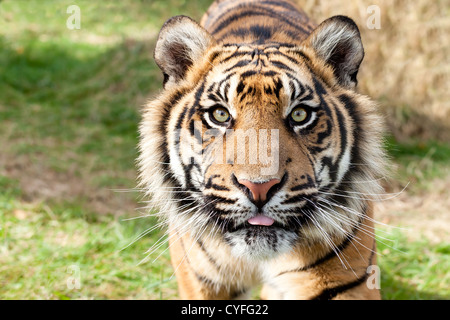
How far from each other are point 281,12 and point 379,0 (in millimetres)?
2320

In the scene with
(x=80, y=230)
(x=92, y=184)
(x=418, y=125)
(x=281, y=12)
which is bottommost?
(x=80, y=230)

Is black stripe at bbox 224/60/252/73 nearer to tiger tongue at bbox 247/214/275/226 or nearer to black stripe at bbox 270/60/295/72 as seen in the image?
black stripe at bbox 270/60/295/72

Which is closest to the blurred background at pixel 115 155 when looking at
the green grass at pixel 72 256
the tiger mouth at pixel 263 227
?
the green grass at pixel 72 256

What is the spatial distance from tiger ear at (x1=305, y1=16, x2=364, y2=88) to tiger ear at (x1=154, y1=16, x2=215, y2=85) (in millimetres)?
470

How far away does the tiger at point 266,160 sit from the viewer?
1.95 metres

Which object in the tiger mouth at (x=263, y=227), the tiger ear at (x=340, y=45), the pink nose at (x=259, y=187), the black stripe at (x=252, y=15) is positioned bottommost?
the tiger mouth at (x=263, y=227)

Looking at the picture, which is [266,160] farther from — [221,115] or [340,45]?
[340,45]

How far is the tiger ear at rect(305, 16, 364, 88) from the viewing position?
223 cm

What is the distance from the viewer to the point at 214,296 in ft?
8.39

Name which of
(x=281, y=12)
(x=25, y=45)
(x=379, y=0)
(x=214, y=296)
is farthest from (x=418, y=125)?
(x=25, y=45)

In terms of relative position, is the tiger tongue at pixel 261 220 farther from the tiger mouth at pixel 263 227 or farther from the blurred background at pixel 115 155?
the blurred background at pixel 115 155

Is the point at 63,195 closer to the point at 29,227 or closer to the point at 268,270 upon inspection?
the point at 29,227

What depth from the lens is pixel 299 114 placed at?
6.79 ft

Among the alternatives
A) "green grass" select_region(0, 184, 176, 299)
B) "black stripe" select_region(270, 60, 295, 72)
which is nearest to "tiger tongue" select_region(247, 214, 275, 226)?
"black stripe" select_region(270, 60, 295, 72)
